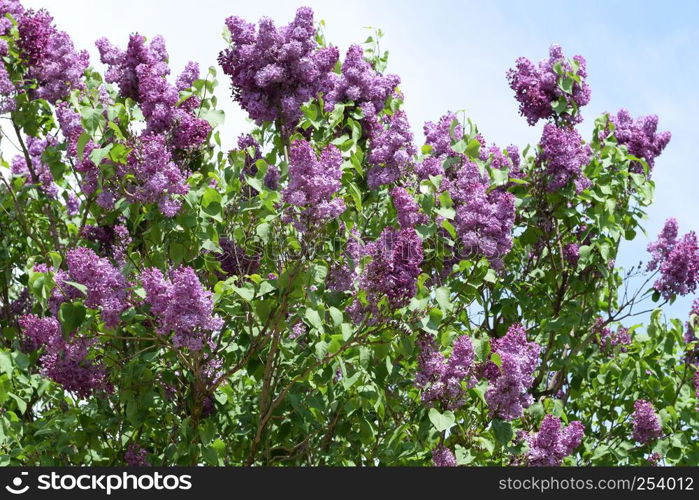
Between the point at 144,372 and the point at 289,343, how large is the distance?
1.00 metres

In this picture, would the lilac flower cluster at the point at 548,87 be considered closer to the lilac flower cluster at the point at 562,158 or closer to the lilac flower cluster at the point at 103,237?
the lilac flower cluster at the point at 562,158

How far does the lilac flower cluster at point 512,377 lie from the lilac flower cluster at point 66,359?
99.7 inches

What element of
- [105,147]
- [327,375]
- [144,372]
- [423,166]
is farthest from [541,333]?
[105,147]

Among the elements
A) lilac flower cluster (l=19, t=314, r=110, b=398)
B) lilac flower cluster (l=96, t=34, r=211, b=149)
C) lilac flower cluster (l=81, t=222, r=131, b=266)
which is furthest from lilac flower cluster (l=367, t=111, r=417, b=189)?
lilac flower cluster (l=19, t=314, r=110, b=398)

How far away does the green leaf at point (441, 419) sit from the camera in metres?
5.98

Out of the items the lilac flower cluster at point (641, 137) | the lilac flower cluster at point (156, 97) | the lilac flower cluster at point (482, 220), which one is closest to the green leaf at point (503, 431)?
the lilac flower cluster at point (482, 220)

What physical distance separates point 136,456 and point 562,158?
4.05m

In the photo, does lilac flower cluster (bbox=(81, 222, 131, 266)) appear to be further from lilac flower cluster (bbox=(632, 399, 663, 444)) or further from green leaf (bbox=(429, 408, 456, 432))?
lilac flower cluster (bbox=(632, 399, 663, 444))

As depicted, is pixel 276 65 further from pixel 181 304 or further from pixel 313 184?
pixel 181 304

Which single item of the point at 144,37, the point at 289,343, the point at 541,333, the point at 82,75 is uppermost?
the point at 82,75

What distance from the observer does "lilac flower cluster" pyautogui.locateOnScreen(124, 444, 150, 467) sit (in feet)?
22.2

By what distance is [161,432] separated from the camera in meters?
7.08

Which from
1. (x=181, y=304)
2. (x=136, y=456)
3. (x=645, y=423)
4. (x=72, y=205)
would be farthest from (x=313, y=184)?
(x=72, y=205)

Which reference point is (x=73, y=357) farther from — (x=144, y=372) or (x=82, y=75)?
(x=82, y=75)
